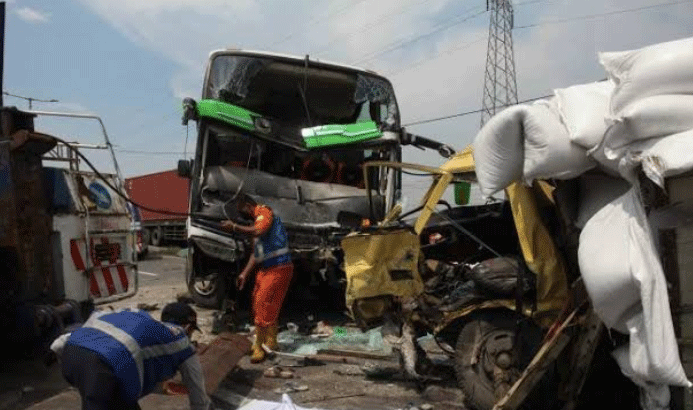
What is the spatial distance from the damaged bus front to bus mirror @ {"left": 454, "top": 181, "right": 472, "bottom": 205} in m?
1.92

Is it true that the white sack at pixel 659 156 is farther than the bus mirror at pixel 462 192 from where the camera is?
No

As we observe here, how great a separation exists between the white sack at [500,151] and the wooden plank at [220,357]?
2275 mm

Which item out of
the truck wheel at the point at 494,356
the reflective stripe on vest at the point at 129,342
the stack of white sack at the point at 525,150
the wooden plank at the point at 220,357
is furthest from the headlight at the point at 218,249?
the reflective stripe on vest at the point at 129,342

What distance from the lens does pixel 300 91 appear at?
8180 mm

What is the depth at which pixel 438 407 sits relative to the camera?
441cm

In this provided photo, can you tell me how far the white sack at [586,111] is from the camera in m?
3.37

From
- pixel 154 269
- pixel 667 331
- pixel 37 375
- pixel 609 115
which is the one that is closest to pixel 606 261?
pixel 667 331

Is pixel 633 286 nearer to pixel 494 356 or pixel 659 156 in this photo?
pixel 659 156

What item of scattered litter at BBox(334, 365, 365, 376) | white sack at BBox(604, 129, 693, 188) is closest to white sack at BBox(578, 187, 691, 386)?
white sack at BBox(604, 129, 693, 188)

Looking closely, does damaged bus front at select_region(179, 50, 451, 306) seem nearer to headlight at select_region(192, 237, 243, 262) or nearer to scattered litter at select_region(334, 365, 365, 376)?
headlight at select_region(192, 237, 243, 262)

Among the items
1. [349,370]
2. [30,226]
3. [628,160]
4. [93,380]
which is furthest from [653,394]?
[30,226]

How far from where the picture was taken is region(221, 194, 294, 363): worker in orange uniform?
5.82 m

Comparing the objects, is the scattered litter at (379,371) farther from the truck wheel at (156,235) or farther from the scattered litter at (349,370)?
the truck wheel at (156,235)

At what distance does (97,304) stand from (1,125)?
1575 millimetres
